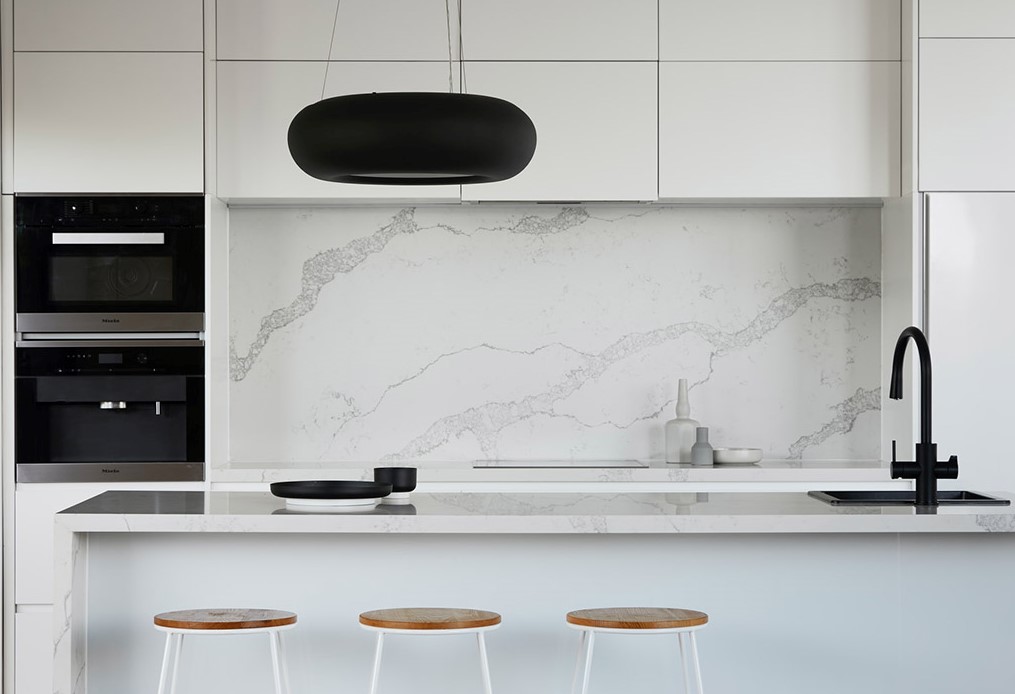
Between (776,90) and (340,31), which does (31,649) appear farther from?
(776,90)

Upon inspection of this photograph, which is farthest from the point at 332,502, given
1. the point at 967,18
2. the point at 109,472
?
the point at 967,18

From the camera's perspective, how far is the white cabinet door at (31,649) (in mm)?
3709

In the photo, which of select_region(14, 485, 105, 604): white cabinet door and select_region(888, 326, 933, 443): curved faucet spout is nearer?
select_region(888, 326, 933, 443): curved faucet spout

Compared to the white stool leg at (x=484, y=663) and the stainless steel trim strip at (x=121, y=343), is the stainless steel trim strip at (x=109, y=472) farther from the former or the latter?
the white stool leg at (x=484, y=663)

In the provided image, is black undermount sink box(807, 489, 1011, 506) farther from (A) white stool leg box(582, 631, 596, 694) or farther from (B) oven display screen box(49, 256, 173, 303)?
(B) oven display screen box(49, 256, 173, 303)

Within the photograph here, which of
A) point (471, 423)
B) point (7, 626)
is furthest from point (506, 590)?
point (7, 626)

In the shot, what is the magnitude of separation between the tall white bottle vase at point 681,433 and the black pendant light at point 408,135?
2.04m

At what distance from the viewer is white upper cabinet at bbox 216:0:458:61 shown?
12.8ft

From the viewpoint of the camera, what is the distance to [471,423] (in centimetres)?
431

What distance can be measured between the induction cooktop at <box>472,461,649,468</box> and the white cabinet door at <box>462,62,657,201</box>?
3.04 ft

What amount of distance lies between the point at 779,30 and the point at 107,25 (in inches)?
88.5

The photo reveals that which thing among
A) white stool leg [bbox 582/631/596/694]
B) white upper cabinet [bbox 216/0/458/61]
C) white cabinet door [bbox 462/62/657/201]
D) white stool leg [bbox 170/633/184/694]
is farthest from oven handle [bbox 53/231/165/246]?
white stool leg [bbox 582/631/596/694]

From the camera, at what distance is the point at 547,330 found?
4316 mm

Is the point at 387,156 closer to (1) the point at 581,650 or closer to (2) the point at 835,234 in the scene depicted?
(1) the point at 581,650
